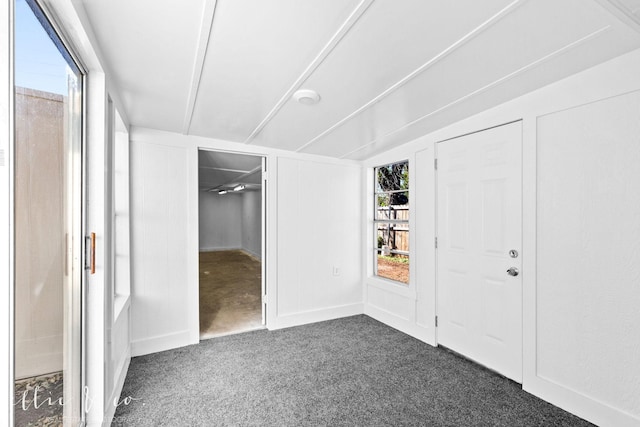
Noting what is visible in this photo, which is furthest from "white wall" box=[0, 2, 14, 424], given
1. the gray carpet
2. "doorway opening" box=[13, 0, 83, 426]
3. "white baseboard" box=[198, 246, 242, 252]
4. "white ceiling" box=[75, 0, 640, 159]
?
"white baseboard" box=[198, 246, 242, 252]

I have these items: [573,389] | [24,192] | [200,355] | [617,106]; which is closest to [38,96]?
[24,192]

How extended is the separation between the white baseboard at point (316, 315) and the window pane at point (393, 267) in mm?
597

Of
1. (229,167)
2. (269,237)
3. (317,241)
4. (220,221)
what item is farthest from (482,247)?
(220,221)

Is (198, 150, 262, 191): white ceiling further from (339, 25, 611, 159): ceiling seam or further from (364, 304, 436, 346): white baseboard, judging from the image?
(364, 304, 436, 346): white baseboard

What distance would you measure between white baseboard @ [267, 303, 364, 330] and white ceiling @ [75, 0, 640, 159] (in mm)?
2354

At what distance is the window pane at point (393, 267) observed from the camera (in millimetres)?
3396

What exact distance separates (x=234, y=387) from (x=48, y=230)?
1.67 metres

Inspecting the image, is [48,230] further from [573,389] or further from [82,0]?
[573,389]

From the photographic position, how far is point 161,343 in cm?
274

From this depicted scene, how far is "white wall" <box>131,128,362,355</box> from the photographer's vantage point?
8.89 feet

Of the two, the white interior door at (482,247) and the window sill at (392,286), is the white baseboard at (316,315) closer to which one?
the window sill at (392,286)

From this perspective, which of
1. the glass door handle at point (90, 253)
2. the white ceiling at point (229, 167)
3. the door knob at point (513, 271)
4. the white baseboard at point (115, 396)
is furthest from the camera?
the white ceiling at point (229, 167)

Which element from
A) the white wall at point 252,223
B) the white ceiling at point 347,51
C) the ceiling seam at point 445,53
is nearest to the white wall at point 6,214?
the white ceiling at point 347,51

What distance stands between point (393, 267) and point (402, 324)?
0.70 metres
